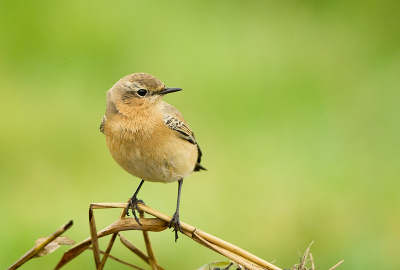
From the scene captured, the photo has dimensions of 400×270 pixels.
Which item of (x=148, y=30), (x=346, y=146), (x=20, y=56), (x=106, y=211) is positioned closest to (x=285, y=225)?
(x=346, y=146)

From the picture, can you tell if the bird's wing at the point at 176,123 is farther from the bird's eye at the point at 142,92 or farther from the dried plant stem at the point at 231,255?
the dried plant stem at the point at 231,255

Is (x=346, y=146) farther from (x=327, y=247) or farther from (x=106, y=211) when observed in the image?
(x=106, y=211)

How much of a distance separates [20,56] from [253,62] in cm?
400

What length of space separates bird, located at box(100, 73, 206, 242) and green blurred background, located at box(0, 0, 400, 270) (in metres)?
2.13

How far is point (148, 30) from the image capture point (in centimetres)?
866

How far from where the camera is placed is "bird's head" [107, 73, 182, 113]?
4.34 metres

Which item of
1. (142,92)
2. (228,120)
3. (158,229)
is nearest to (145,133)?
(142,92)

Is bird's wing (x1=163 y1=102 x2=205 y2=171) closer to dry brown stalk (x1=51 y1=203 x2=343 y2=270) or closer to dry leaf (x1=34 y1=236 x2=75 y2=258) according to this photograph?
dry brown stalk (x1=51 y1=203 x2=343 y2=270)

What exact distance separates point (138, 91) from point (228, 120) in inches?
152

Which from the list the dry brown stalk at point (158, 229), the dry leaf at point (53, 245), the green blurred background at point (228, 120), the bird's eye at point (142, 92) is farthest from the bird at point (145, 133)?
the green blurred background at point (228, 120)

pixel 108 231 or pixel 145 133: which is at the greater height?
pixel 145 133

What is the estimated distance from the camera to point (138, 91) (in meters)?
4.36

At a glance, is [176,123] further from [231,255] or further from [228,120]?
[228,120]

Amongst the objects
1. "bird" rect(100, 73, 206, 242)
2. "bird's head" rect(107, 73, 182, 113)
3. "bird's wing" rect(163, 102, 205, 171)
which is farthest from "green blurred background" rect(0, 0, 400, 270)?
"bird's head" rect(107, 73, 182, 113)
